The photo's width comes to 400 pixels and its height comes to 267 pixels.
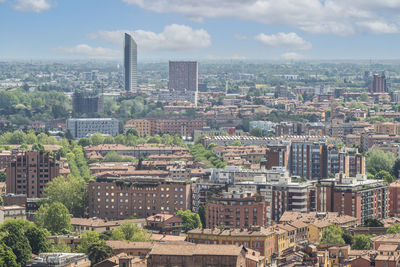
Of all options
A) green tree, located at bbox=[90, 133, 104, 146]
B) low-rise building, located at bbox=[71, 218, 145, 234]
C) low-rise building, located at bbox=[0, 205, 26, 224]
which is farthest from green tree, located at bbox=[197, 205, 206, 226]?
green tree, located at bbox=[90, 133, 104, 146]

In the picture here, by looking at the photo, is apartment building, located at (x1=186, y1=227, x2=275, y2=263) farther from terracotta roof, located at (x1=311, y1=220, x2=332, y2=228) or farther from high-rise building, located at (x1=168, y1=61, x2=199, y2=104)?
high-rise building, located at (x1=168, y1=61, x2=199, y2=104)

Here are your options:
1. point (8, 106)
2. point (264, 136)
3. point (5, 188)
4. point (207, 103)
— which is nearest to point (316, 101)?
point (207, 103)

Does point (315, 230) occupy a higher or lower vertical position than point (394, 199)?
higher

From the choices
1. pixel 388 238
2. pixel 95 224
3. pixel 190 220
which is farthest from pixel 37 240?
pixel 388 238

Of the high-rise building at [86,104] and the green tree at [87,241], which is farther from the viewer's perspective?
the high-rise building at [86,104]

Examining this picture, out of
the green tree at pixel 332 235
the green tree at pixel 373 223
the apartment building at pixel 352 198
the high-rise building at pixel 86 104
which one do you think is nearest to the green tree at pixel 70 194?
the apartment building at pixel 352 198

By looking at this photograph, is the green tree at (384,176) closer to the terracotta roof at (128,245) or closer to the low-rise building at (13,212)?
the low-rise building at (13,212)

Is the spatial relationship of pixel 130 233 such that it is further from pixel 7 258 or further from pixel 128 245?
pixel 7 258
